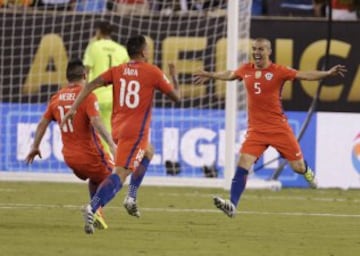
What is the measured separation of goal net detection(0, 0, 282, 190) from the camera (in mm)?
21578

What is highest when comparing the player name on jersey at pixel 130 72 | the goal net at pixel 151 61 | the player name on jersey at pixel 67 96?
the player name on jersey at pixel 130 72

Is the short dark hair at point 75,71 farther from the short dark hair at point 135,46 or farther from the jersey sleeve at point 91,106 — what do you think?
the short dark hair at point 135,46

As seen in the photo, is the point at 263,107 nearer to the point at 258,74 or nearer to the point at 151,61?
the point at 258,74

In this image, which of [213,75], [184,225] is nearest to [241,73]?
[213,75]

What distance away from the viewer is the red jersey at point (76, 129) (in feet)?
46.3

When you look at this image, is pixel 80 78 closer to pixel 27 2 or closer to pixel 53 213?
pixel 53 213

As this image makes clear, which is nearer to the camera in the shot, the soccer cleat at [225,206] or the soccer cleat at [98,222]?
the soccer cleat at [98,222]

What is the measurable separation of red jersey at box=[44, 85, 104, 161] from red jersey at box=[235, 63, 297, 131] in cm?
204

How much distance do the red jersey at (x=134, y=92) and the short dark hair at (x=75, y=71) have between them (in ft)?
1.99

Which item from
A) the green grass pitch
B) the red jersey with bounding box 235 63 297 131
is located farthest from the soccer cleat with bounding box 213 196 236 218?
the red jersey with bounding box 235 63 297 131

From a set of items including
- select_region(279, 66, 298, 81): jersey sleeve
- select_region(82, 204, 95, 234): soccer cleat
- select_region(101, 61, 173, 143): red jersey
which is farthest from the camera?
select_region(279, 66, 298, 81): jersey sleeve

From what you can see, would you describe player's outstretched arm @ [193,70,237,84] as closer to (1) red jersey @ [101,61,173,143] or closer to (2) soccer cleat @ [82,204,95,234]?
(1) red jersey @ [101,61,173,143]

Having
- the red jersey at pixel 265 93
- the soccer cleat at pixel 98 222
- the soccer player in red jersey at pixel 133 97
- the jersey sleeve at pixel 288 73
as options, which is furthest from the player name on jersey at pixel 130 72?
the jersey sleeve at pixel 288 73

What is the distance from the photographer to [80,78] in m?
14.3
